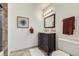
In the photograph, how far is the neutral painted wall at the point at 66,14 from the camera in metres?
1.33

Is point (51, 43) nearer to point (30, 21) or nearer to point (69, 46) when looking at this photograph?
point (69, 46)

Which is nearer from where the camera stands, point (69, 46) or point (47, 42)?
point (69, 46)

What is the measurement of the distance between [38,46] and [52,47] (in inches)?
8.3

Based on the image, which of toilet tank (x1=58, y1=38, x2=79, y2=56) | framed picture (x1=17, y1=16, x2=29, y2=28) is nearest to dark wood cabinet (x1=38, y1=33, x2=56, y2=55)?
toilet tank (x1=58, y1=38, x2=79, y2=56)

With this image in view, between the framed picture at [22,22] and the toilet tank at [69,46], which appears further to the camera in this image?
the framed picture at [22,22]

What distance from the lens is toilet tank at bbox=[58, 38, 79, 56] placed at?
1328 mm

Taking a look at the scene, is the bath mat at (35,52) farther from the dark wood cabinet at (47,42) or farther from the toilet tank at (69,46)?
the toilet tank at (69,46)

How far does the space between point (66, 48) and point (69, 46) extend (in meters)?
0.05

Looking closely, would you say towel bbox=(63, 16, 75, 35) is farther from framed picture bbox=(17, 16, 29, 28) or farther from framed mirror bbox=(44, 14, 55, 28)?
framed picture bbox=(17, 16, 29, 28)

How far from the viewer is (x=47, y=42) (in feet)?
4.85

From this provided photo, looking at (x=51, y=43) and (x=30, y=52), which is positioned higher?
(x=51, y=43)

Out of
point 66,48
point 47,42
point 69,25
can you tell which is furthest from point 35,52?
point 69,25

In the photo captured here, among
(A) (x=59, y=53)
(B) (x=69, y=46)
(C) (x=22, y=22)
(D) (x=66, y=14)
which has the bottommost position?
(A) (x=59, y=53)

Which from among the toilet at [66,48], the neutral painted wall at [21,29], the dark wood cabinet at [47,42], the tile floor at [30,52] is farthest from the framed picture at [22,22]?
the toilet at [66,48]
